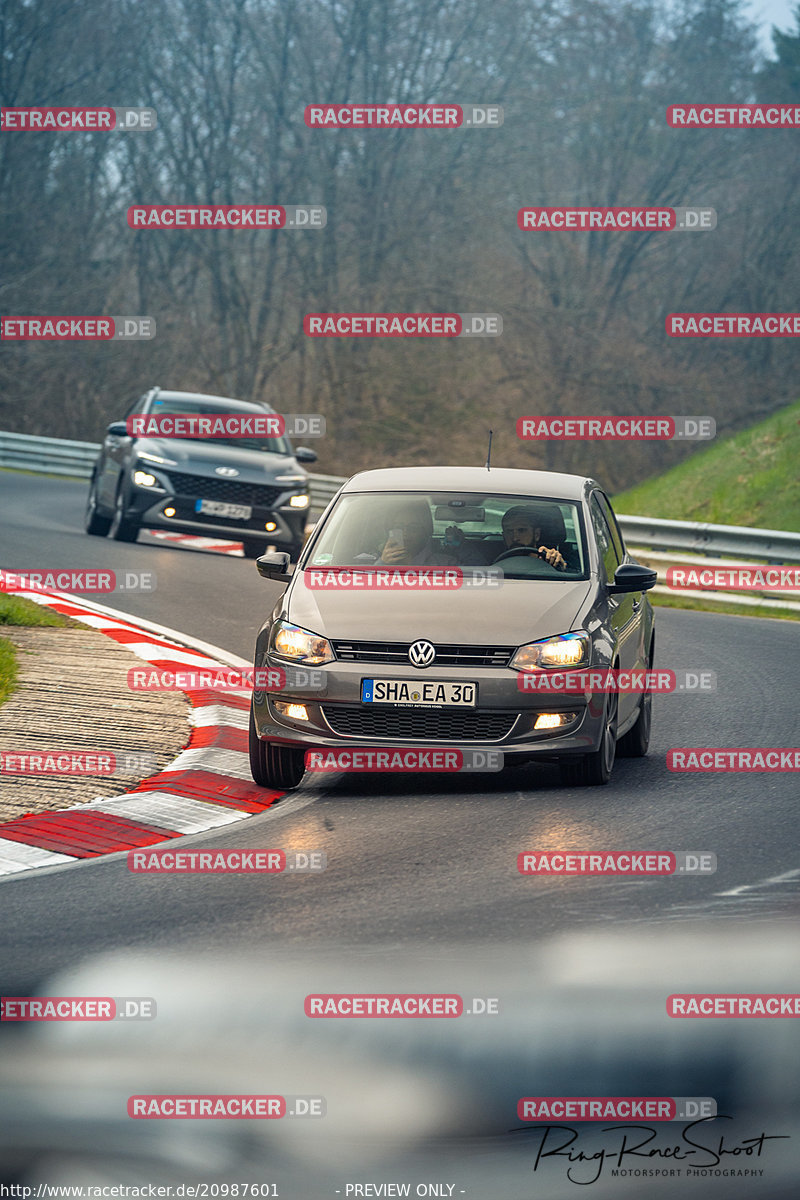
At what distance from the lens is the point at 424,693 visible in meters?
7.48

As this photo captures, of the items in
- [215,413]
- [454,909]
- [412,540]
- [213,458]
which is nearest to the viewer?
[454,909]

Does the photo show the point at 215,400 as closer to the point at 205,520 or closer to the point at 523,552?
the point at 205,520

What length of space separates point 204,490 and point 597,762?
11.1m

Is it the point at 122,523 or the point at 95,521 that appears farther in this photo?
the point at 95,521

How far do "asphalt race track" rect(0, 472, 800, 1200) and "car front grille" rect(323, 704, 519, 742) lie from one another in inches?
14.7

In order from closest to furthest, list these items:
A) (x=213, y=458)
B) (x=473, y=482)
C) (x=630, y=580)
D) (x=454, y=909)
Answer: (x=454, y=909) → (x=630, y=580) → (x=473, y=482) → (x=213, y=458)

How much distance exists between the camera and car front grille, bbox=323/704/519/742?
7.50 m

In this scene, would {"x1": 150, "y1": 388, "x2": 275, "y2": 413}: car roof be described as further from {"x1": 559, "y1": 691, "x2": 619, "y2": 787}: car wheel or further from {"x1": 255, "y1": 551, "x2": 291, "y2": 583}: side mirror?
{"x1": 559, "y1": 691, "x2": 619, "y2": 787}: car wheel

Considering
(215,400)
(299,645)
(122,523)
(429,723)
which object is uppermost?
(215,400)

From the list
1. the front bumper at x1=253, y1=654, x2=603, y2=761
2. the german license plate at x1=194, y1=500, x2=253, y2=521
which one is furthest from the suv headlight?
the front bumper at x1=253, y1=654, x2=603, y2=761

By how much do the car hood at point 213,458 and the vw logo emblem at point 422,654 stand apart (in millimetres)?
11176

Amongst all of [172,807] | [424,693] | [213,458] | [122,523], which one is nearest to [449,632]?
[424,693]

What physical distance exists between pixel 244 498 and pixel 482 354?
24.8 m

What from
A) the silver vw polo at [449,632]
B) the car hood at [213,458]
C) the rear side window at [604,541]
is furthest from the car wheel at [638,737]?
the car hood at [213,458]
